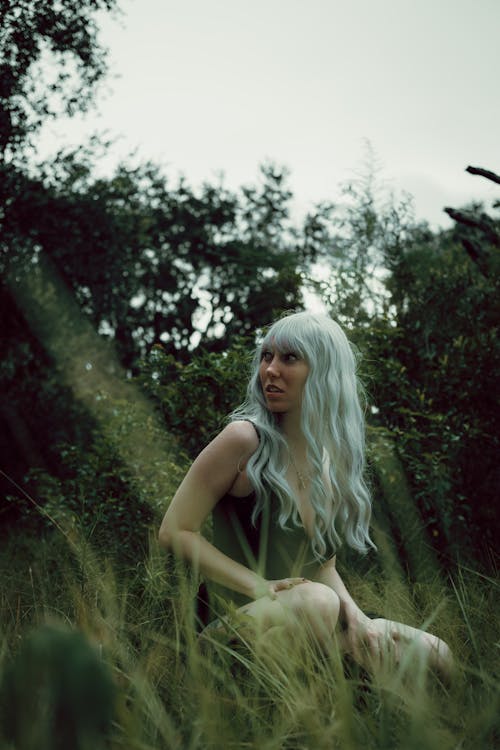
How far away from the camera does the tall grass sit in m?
1.50

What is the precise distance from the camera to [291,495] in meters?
2.47

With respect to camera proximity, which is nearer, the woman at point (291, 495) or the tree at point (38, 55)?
the woman at point (291, 495)

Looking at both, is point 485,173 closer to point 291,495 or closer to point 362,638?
point 291,495

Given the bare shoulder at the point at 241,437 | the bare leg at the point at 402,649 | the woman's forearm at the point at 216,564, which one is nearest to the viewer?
the bare leg at the point at 402,649

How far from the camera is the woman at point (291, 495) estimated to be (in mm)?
2303

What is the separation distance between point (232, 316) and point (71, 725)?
17882 millimetres

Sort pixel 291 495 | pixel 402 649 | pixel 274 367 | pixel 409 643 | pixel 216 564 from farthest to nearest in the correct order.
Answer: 1. pixel 274 367
2. pixel 291 495
3. pixel 216 564
4. pixel 402 649
5. pixel 409 643

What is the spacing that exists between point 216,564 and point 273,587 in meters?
0.23

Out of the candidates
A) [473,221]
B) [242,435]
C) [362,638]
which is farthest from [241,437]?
[473,221]

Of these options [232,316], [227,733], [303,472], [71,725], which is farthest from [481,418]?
[232,316]

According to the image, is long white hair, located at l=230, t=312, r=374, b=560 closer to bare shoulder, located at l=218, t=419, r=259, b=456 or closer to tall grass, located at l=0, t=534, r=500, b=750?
bare shoulder, located at l=218, t=419, r=259, b=456

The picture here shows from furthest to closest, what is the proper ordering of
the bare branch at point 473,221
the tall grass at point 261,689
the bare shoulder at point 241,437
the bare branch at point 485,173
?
1. the bare branch at point 473,221
2. the bare branch at point 485,173
3. the bare shoulder at point 241,437
4. the tall grass at point 261,689

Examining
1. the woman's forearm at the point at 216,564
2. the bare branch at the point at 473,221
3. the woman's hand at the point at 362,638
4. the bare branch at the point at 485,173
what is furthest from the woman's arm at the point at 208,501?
the bare branch at the point at 473,221

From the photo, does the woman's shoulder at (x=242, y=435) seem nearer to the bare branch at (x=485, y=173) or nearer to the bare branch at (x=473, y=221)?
the bare branch at (x=485, y=173)
